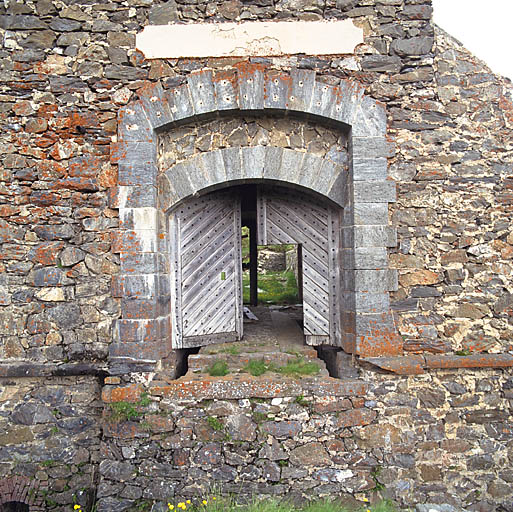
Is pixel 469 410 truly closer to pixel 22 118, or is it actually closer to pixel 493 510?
pixel 493 510

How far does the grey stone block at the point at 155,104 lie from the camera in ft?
11.9

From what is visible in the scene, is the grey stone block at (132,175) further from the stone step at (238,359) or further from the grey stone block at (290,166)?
the stone step at (238,359)

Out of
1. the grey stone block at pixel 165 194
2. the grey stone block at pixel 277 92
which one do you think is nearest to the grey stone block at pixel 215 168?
the grey stone block at pixel 165 194

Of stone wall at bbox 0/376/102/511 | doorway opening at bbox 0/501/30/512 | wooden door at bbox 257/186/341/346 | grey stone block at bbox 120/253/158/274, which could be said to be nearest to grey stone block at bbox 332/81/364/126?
wooden door at bbox 257/186/341/346

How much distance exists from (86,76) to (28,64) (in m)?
0.59

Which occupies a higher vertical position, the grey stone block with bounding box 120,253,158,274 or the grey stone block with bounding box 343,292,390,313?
the grey stone block with bounding box 120,253,158,274

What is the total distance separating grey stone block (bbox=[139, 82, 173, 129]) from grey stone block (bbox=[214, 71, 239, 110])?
51cm

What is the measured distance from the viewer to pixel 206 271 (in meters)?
4.18

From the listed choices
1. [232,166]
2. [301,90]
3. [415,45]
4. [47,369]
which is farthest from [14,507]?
[415,45]

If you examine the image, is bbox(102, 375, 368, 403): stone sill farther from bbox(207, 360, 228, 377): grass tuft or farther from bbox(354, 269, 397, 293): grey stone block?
bbox(354, 269, 397, 293): grey stone block

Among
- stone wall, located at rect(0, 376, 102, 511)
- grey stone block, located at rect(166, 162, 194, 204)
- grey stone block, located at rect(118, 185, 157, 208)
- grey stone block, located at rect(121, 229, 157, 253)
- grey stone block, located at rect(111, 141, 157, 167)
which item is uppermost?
grey stone block, located at rect(111, 141, 157, 167)

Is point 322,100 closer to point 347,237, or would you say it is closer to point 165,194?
point 347,237

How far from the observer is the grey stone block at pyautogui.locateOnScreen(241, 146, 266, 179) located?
3.71 m

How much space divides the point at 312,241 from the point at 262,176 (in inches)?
37.6
